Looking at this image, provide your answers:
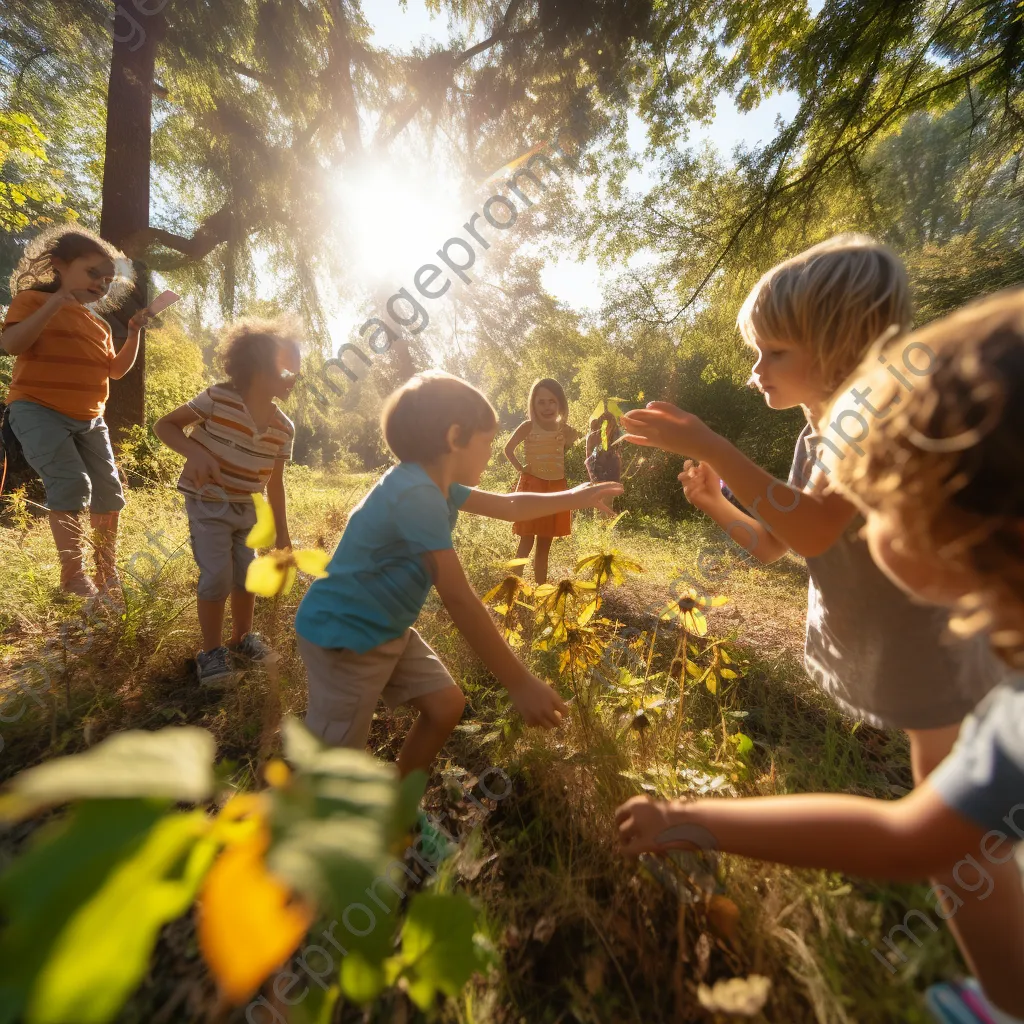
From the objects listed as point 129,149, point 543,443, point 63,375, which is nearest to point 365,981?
point 63,375

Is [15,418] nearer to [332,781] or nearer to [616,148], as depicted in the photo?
[332,781]

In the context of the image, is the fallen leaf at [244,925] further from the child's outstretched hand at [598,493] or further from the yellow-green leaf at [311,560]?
the child's outstretched hand at [598,493]

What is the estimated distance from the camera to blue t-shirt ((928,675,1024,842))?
1.74 ft

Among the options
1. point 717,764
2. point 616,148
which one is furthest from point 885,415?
point 616,148

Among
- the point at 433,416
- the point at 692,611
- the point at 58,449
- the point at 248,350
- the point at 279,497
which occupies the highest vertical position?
the point at 58,449

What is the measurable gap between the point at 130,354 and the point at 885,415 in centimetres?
328

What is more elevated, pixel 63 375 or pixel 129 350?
pixel 129 350

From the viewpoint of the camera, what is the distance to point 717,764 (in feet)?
4.36

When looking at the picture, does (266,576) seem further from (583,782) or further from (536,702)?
(583,782)

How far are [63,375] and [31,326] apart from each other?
0.83 ft

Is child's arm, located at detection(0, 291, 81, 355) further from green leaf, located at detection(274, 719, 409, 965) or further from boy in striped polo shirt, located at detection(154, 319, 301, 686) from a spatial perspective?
green leaf, located at detection(274, 719, 409, 965)

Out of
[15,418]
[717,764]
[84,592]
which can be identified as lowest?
[717,764]

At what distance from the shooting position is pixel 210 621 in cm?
194

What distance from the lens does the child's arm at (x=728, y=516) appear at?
Result: 130cm
